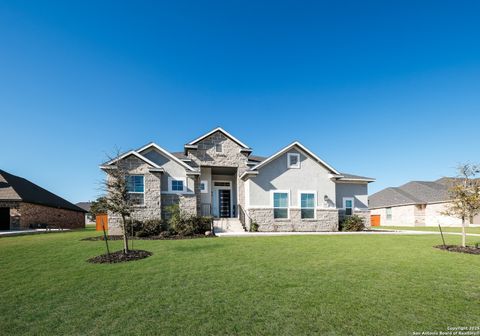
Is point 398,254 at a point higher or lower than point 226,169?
lower

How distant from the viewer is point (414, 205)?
1099 inches

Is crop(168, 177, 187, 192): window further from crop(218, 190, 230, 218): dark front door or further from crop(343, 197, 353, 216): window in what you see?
crop(343, 197, 353, 216): window

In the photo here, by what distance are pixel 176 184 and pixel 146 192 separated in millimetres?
2133

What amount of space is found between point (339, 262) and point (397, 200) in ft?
93.8

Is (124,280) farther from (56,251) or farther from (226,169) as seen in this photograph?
(226,169)

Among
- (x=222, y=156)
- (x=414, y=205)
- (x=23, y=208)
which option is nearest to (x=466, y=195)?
(x=222, y=156)

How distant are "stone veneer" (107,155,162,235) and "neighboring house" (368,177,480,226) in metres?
27.2

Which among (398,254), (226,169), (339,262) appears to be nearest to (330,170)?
(226,169)

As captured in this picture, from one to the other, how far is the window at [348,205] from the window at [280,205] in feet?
18.7

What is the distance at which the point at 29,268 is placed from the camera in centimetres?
712

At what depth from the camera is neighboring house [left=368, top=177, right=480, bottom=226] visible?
26742mm

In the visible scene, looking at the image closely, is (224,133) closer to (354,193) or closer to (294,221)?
(294,221)

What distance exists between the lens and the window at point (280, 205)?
1753 centimetres

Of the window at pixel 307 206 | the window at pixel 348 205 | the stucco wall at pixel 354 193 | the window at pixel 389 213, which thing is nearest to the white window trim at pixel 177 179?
the window at pixel 307 206
